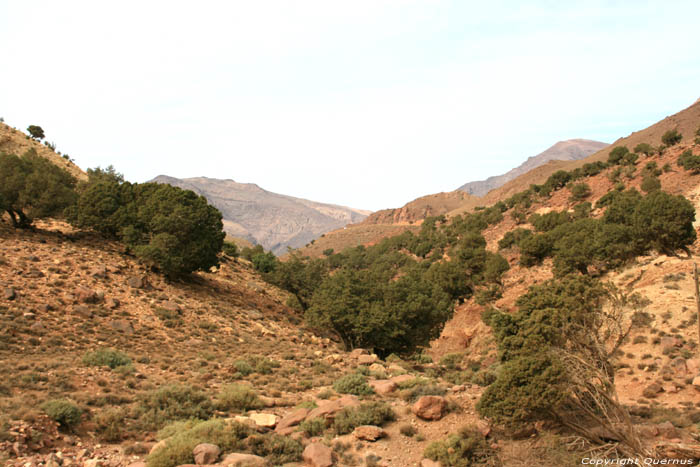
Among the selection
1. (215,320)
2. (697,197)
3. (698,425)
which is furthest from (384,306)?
(697,197)

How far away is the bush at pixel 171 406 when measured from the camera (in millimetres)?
13016

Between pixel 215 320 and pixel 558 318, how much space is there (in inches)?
805

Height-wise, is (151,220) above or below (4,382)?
above

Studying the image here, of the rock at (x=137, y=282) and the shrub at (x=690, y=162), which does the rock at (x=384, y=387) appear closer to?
the rock at (x=137, y=282)

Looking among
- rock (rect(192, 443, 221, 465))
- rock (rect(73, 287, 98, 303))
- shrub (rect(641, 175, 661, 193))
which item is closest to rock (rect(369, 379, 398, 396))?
rock (rect(192, 443, 221, 465))

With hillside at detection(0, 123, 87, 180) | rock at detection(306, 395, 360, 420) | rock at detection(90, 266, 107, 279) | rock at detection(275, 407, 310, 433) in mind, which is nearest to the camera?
rock at detection(275, 407, 310, 433)

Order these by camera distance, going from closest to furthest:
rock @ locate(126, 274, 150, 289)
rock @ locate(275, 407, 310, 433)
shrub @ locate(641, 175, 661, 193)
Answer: rock @ locate(275, 407, 310, 433), rock @ locate(126, 274, 150, 289), shrub @ locate(641, 175, 661, 193)

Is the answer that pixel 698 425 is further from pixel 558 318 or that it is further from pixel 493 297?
pixel 493 297

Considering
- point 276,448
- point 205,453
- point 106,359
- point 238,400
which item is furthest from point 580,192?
point 205,453

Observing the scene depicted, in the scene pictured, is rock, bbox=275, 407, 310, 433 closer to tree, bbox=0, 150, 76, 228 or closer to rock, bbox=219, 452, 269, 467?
rock, bbox=219, 452, 269, 467

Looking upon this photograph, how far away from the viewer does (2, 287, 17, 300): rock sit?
22.0 m

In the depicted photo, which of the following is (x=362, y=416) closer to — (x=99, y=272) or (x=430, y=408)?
(x=430, y=408)

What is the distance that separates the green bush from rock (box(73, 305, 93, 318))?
45.4 feet

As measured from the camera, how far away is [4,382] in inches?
540
